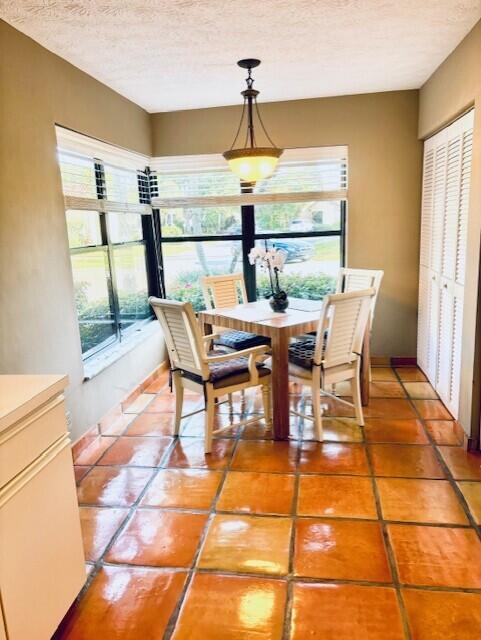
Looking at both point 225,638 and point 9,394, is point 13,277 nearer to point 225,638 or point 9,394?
point 9,394

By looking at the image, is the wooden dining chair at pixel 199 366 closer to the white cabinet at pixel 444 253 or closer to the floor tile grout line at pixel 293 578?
the floor tile grout line at pixel 293 578

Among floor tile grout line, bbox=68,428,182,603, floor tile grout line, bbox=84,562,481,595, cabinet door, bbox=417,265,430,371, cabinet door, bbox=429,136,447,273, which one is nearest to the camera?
floor tile grout line, bbox=84,562,481,595

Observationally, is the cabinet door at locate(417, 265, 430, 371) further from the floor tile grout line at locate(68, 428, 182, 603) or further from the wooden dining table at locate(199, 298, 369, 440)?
the floor tile grout line at locate(68, 428, 182, 603)

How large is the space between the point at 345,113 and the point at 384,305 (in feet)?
5.66

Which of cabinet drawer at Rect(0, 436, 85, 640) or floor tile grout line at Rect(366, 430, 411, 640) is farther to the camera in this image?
floor tile grout line at Rect(366, 430, 411, 640)

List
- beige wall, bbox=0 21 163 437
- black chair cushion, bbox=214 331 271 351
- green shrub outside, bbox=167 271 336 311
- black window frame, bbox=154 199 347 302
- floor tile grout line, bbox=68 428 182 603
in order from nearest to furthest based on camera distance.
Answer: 1. floor tile grout line, bbox=68 428 182 603
2. beige wall, bbox=0 21 163 437
3. black chair cushion, bbox=214 331 271 351
4. black window frame, bbox=154 199 347 302
5. green shrub outside, bbox=167 271 336 311

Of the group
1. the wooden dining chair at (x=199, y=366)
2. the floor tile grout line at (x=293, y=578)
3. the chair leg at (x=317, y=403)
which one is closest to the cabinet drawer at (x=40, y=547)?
the floor tile grout line at (x=293, y=578)

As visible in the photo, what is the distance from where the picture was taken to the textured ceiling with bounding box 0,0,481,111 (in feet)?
7.68

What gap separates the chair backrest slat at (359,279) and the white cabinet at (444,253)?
45 cm

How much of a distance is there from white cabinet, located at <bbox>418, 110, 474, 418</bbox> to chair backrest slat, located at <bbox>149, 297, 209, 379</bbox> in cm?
168

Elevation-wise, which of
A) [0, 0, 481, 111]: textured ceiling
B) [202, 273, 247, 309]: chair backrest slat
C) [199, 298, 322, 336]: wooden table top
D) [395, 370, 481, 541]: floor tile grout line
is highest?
[0, 0, 481, 111]: textured ceiling

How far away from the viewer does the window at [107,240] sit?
3248 mm

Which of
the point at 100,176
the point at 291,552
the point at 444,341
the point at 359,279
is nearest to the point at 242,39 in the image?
the point at 100,176

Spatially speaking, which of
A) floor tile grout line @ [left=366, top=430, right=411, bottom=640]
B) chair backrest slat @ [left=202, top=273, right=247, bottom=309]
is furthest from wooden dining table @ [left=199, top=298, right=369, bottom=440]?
floor tile grout line @ [left=366, top=430, right=411, bottom=640]
